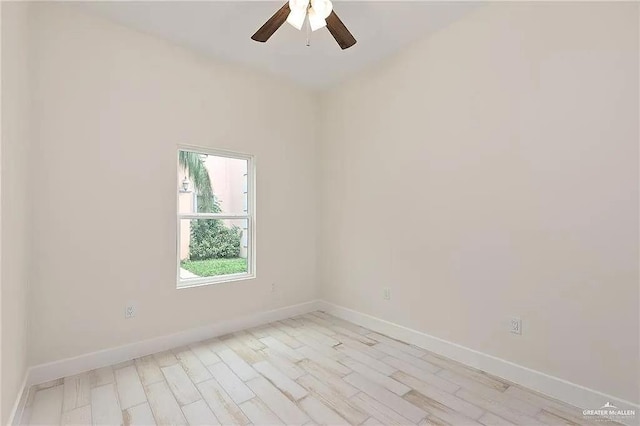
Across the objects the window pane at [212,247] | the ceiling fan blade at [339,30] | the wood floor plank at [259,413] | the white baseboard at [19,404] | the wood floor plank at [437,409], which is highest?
the ceiling fan blade at [339,30]

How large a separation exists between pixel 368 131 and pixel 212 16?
1906 millimetres

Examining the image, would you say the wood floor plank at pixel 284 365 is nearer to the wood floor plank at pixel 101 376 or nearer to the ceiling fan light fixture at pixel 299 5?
the wood floor plank at pixel 101 376

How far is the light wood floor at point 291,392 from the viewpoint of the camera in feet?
6.45

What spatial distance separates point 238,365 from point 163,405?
0.66 metres

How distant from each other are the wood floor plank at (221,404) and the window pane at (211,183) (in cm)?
169

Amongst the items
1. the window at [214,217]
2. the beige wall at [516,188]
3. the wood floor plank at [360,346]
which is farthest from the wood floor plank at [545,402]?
the window at [214,217]

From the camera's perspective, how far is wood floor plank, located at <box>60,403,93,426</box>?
1.92 metres

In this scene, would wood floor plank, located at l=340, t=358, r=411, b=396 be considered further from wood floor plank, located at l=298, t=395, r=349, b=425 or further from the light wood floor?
wood floor plank, located at l=298, t=395, r=349, b=425

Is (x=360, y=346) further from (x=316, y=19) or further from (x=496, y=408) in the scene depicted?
(x=316, y=19)

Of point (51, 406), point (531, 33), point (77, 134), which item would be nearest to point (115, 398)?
point (51, 406)

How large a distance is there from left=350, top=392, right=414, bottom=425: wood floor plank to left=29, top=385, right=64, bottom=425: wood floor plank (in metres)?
1.90

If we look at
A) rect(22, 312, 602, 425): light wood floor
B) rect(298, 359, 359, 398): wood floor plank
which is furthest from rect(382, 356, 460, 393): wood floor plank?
rect(298, 359, 359, 398): wood floor plank

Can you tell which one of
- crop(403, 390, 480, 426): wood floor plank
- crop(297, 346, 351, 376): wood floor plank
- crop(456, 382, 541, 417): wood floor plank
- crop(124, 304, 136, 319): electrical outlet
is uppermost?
crop(124, 304, 136, 319): electrical outlet

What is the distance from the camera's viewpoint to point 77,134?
2.58 meters
